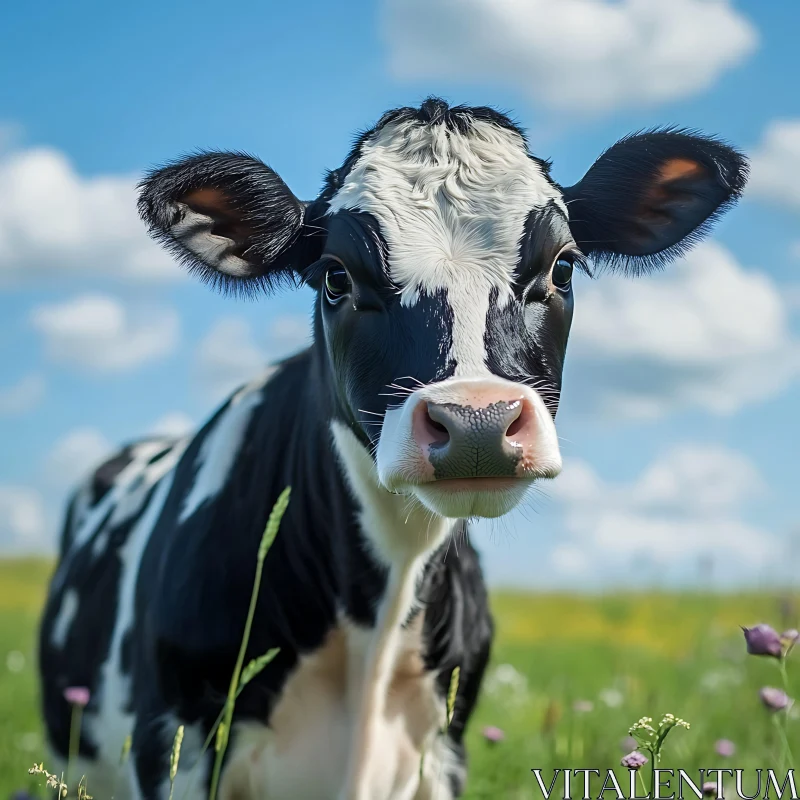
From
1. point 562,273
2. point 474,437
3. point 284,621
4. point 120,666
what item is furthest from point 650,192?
point 120,666

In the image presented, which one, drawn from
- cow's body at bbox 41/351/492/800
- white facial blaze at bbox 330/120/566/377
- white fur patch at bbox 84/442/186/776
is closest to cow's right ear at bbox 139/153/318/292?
white facial blaze at bbox 330/120/566/377

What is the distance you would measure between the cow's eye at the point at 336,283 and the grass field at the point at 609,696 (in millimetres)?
2063

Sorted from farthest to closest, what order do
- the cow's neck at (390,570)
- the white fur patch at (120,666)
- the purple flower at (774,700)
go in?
the white fur patch at (120,666)
the cow's neck at (390,570)
the purple flower at (774,700)

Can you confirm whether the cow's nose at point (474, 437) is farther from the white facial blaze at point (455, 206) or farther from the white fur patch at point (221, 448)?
the white fur patch at point (221, 448)

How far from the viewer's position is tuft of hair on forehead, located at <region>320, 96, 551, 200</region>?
14.4 feet

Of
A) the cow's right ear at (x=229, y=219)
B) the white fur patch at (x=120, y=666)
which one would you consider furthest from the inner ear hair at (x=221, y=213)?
the white fur patch at (x=120, y=666)

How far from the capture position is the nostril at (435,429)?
3.03m

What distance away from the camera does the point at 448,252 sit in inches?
146

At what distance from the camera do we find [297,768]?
4.18 meters

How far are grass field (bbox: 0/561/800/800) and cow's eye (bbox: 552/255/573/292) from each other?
1.63 metres

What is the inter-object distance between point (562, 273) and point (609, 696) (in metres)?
3.75

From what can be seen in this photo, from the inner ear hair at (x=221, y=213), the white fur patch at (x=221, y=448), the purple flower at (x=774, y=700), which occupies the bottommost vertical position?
the purple flower at (x=774, y=700)

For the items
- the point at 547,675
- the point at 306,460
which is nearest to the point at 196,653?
the point at 306,460

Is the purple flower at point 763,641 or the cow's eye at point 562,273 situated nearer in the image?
the purple flower at point 763,641
